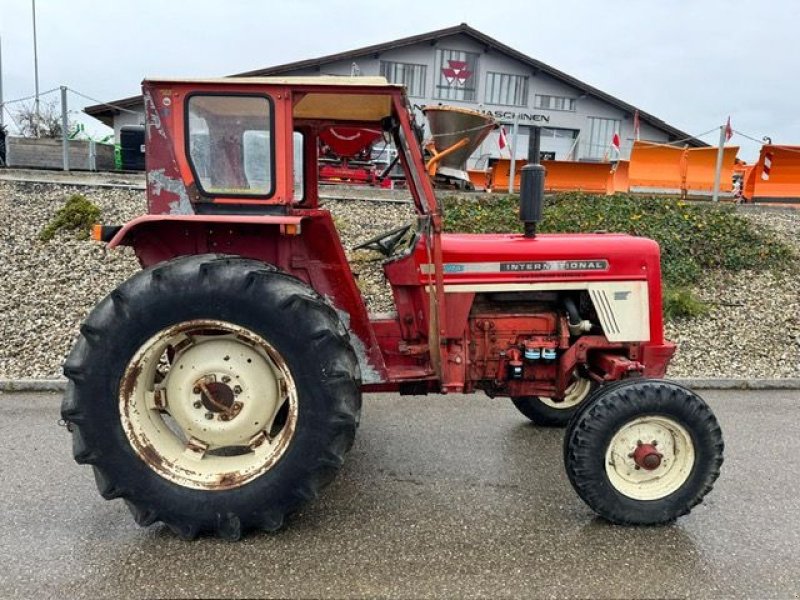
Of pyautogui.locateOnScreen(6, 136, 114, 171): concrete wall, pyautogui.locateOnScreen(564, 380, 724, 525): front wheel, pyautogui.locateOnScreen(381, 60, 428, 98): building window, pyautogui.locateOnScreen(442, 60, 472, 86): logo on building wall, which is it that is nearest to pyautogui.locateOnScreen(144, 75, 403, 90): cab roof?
pyautogui.locateOnScreen(564, 380, 724, 525): front wheel

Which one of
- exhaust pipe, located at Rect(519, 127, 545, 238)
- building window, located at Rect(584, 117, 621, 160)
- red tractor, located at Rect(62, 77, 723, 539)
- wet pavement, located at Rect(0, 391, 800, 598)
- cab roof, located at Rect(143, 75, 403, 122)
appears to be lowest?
wet pavement, located at Rect(0, 391, 800, 598)

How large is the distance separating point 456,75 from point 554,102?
4.36m

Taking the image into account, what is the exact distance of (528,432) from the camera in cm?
423

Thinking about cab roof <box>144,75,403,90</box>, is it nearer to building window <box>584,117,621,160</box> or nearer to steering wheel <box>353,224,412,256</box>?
steering wheel <box>353,224,412,256</box>

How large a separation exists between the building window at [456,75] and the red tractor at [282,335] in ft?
75.6

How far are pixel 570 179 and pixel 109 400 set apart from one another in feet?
30.1

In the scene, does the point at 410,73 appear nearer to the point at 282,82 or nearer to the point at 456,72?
the point at 456,72

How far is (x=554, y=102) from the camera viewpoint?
26.1 m

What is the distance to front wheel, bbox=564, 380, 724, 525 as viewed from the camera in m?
2.93

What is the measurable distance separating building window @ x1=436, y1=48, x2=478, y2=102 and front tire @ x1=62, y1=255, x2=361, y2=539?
23.8 meters

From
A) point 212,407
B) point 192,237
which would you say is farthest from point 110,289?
point 212,407

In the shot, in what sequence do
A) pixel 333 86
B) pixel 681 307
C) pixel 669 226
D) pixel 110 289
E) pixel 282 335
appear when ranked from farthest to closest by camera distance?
pixel 669 226, pixel 681 307, pixel 110 289, pixel 333 86, pixel 282 335

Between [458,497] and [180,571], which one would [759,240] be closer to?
[458,497]

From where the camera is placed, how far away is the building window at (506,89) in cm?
2548
